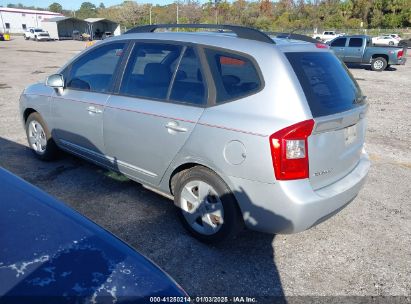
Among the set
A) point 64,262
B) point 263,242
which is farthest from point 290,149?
point 64,262

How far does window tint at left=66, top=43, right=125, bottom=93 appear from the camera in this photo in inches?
144

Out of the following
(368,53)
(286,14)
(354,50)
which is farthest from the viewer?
(286,14)

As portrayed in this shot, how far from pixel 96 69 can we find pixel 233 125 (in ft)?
7.15

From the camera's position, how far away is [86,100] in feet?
12.4

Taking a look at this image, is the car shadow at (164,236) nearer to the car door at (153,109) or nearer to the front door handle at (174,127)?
the car door at (153,109)

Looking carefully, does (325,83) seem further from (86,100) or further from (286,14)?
(286,14)

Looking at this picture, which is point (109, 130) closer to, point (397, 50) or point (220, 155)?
point (220, 155)

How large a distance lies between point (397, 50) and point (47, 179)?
1911cm

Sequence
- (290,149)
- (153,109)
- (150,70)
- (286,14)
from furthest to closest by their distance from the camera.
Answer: (286,14)
(150,70)
(153,109)
(290,149)

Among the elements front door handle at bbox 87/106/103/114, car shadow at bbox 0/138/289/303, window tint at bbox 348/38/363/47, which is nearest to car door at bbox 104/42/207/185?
front door handle at bbox 87/106/103/114

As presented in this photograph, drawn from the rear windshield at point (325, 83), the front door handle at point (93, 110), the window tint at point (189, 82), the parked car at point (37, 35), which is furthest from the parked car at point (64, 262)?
the parked car at point (37, 35)

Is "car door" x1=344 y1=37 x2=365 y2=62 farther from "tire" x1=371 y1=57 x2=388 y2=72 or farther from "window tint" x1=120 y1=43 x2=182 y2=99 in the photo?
"window tint" x1=120 y1=43 x2=182 y2=99

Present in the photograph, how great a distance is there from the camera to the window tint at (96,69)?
365cm

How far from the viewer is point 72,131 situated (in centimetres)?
410
